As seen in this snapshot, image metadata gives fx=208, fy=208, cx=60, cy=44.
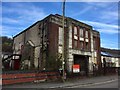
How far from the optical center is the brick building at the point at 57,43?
3275 cm

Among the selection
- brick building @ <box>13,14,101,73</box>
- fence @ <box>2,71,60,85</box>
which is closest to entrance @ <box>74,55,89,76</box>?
brick building @ <box>13,14,101,73</box>

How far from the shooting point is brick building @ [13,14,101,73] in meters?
32.8

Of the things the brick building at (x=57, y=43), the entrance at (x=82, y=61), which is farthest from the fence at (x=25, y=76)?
the entrance at (x=82, y=61)

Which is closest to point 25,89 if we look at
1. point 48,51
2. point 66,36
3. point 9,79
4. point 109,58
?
point 9,79

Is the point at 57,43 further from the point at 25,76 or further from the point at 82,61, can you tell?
the point at 25,76

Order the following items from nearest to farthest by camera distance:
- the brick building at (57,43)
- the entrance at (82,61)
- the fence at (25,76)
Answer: the fence at (25,76) → the brick building at (57,43) → the entrance at (82,61)

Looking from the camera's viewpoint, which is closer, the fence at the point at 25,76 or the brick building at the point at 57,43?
the fence at the point at 25,76

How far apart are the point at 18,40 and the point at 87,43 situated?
1494 cm

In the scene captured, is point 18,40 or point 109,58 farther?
point 109,58

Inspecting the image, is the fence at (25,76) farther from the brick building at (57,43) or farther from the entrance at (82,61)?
the entrance at (82,61)

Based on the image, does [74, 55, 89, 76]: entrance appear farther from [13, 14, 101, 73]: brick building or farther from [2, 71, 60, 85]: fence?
[2, 71, 60, 85]: fence

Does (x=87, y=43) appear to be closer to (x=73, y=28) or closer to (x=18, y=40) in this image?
(x=73, y=28)

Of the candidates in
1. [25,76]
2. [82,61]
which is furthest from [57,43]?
[25,76]

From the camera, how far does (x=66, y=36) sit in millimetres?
35062
